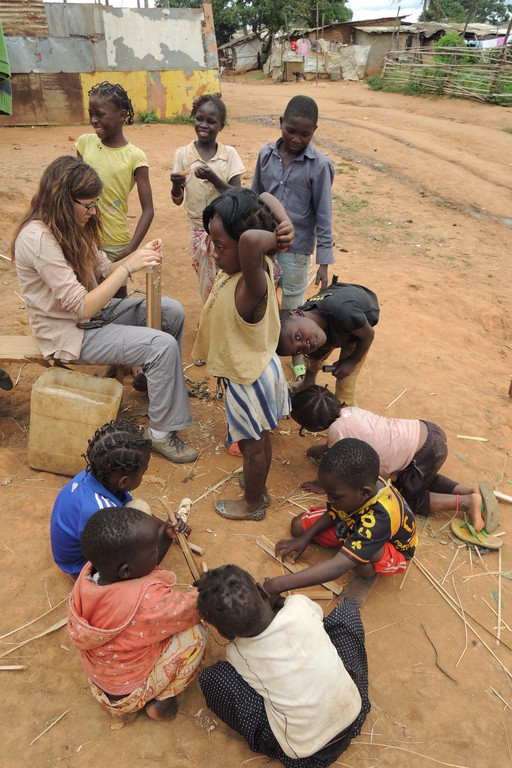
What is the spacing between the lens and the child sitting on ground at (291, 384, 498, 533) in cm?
304

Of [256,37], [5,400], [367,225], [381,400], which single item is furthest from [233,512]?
[256,37]

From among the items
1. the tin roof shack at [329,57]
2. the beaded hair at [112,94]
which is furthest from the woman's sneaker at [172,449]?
the tin roof shack at [329,57]

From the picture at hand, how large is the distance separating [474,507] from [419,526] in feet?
1.12

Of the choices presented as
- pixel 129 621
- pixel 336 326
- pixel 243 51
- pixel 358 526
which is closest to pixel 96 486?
pixel 129 621

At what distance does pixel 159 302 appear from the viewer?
3.59 meters

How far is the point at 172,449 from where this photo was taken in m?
3.56

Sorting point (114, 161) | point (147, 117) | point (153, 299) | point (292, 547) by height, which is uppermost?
point (147, 117)

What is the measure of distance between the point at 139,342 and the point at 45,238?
2.69ft

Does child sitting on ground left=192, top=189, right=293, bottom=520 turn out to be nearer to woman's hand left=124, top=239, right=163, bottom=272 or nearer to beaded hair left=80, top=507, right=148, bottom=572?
woman's hand left=124, top=239, right=163, bottom=272

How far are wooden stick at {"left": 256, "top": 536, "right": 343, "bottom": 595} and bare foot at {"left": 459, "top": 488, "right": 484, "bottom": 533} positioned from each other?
948mm

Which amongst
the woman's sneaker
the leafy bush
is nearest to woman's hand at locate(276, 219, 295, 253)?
the woman's sneaker

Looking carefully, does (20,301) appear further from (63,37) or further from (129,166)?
(63,37)

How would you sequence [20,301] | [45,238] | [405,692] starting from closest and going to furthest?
[405,692]
[45,238]
[20,301]

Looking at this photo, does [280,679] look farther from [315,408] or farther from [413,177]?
[413,177]
